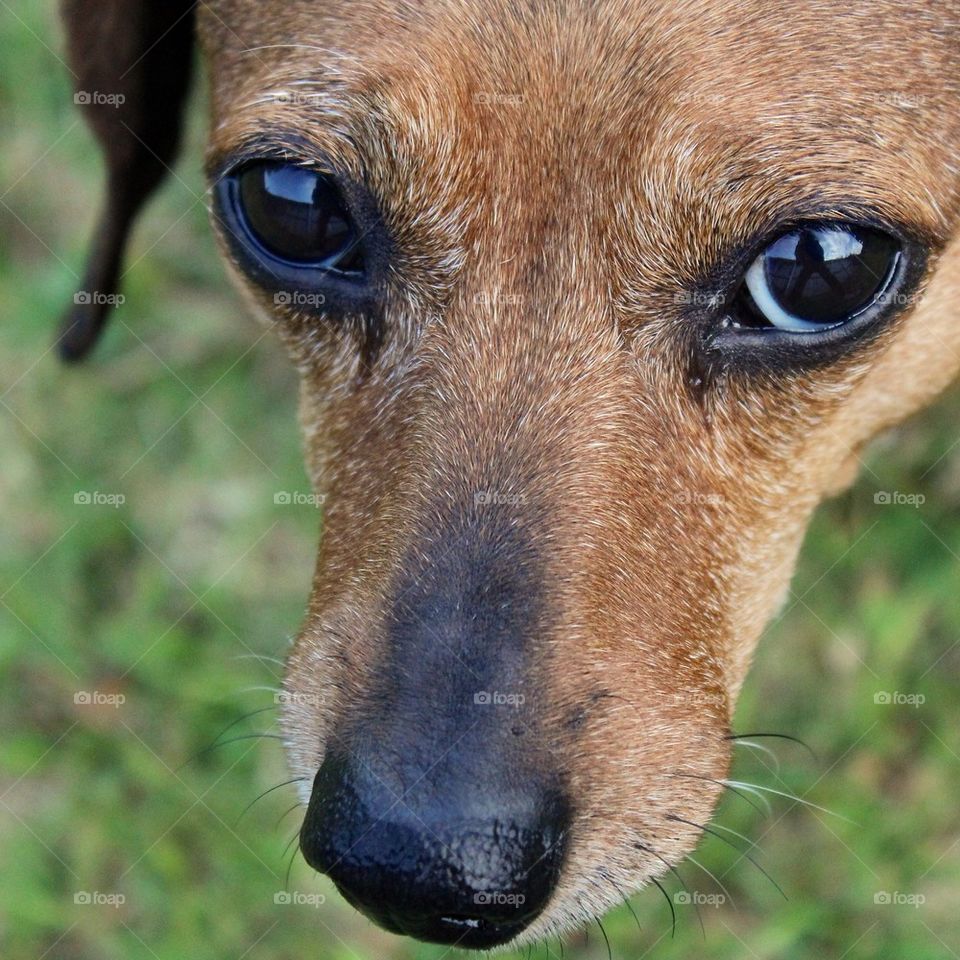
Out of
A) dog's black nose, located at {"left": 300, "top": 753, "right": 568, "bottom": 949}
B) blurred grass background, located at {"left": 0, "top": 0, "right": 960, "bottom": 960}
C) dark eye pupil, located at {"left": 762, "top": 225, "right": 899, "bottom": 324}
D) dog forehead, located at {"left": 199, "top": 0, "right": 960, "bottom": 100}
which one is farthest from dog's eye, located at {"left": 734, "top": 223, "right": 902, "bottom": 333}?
blurred grass background, located at {"left": 0, "top": 0, "right": 960, "bottom": 960}

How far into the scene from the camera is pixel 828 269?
3244mm

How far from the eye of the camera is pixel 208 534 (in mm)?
6348

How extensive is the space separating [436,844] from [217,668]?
3.38 meters

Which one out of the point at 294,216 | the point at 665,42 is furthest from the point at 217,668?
the point at 665,42

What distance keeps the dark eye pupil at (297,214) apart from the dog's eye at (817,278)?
1.24 meters

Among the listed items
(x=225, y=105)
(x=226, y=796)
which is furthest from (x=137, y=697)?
(x=225, y=105)

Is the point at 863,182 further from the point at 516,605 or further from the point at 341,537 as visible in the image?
the point at 341,537

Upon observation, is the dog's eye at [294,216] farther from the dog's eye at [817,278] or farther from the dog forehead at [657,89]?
the dog's eye at [817,278]

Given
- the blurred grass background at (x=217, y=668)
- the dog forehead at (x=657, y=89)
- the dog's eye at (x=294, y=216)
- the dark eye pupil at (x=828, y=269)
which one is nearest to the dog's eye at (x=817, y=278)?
the dark eye pupil at (x=828, y=269)

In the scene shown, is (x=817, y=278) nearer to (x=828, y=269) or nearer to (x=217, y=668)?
(x=828, y=269)

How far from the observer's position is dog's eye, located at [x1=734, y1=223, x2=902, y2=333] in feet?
10.5

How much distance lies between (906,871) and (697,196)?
3744mm

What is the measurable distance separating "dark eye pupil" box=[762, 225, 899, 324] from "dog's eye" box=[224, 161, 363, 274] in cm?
128

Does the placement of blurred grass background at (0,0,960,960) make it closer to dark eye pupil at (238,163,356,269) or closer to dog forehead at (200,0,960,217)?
dark eye pupil at (238,163,356,269)
